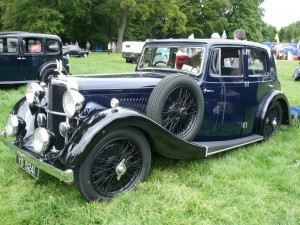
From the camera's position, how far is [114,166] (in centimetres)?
338

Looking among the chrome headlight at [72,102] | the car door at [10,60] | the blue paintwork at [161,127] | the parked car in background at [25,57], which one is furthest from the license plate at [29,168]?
the car door at [10,60]

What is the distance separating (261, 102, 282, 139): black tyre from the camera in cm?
533

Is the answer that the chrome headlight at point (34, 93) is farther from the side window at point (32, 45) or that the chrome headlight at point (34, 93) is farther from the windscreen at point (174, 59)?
the side window at point (32, 45)

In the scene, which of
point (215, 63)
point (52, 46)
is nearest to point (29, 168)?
point (215, 63)

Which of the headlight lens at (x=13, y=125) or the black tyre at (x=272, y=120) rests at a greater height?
the headlight lens at (x=13, y=125)

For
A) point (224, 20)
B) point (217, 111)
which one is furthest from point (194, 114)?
point (224, 20)

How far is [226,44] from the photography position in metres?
4.58

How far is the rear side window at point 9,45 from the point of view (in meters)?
9.84

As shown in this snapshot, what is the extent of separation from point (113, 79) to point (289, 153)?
2825 millimetres

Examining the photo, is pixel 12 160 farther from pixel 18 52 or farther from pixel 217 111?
pixel 18 52

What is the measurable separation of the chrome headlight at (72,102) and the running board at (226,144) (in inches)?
64.1

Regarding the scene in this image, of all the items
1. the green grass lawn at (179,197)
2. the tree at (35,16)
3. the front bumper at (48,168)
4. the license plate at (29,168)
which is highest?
the tree at (35,16)

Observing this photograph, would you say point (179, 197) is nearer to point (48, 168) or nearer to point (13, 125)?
point (48, 168)

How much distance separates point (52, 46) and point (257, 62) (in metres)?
7.52
